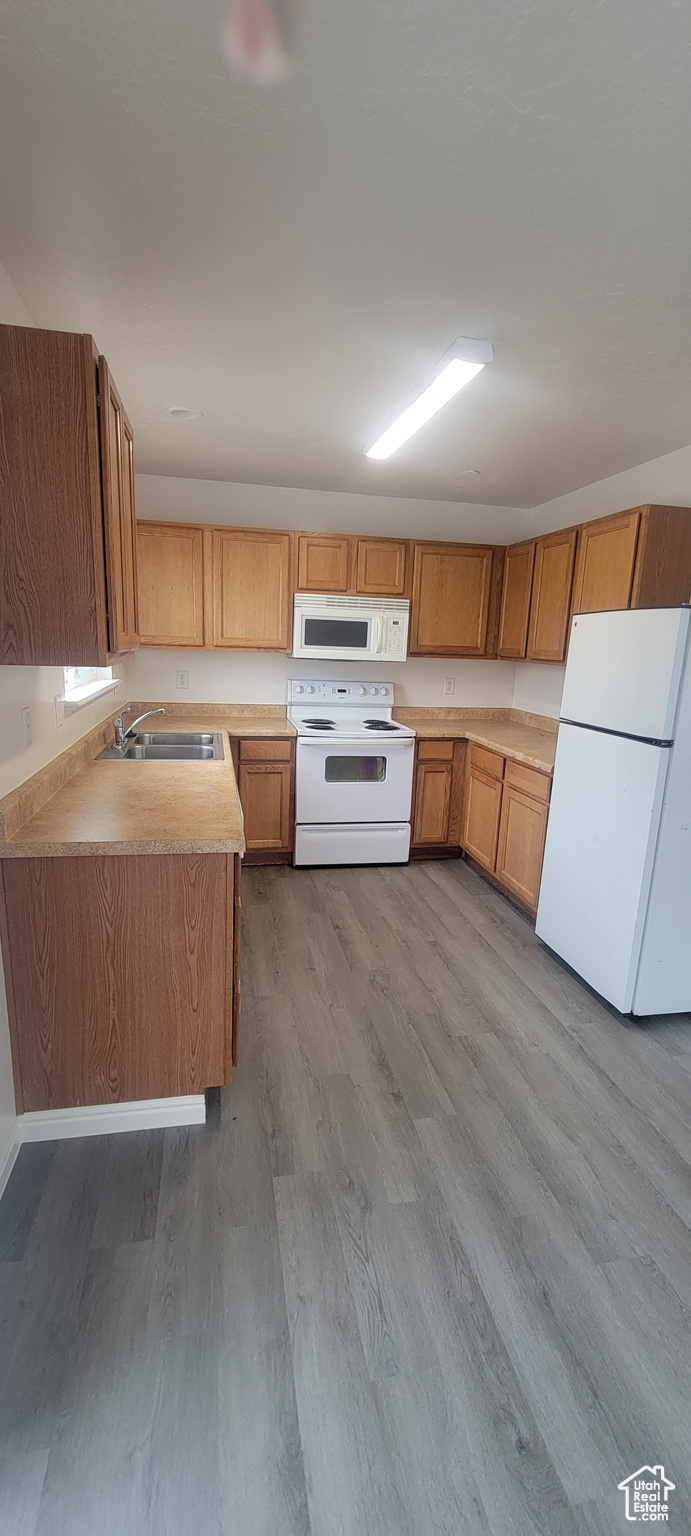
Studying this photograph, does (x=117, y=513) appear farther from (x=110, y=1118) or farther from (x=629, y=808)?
(x=629, y=808)

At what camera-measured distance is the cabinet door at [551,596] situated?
335 cm

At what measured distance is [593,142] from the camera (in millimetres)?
1158

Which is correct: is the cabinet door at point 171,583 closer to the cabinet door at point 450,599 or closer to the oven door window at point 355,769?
the oven door window at point 355,769

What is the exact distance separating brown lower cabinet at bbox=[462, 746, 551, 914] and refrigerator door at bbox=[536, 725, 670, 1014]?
0.77 ft

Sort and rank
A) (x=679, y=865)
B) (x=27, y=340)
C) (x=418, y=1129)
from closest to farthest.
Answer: (x=27, y=340)
(x=418, y=1129)
(x=679, y=865)

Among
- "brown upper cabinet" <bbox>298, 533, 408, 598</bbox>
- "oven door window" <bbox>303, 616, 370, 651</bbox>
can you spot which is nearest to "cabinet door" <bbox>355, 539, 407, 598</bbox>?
"brown upper cabinet" <bbox>298, 533, 408, 598</bbox>

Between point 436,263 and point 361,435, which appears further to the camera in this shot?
point 361,435

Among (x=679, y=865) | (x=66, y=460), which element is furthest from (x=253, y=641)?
(x=679, y=865)

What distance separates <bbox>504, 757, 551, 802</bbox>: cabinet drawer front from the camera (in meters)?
3.06

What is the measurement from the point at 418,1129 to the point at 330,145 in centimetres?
244

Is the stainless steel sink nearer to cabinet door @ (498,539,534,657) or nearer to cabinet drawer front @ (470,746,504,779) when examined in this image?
cabinet drawer front @ (470,746,504,779)

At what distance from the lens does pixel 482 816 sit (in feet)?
12.6

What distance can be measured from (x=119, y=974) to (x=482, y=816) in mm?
2634

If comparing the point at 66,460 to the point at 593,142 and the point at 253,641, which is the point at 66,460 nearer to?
the point at 593,142
